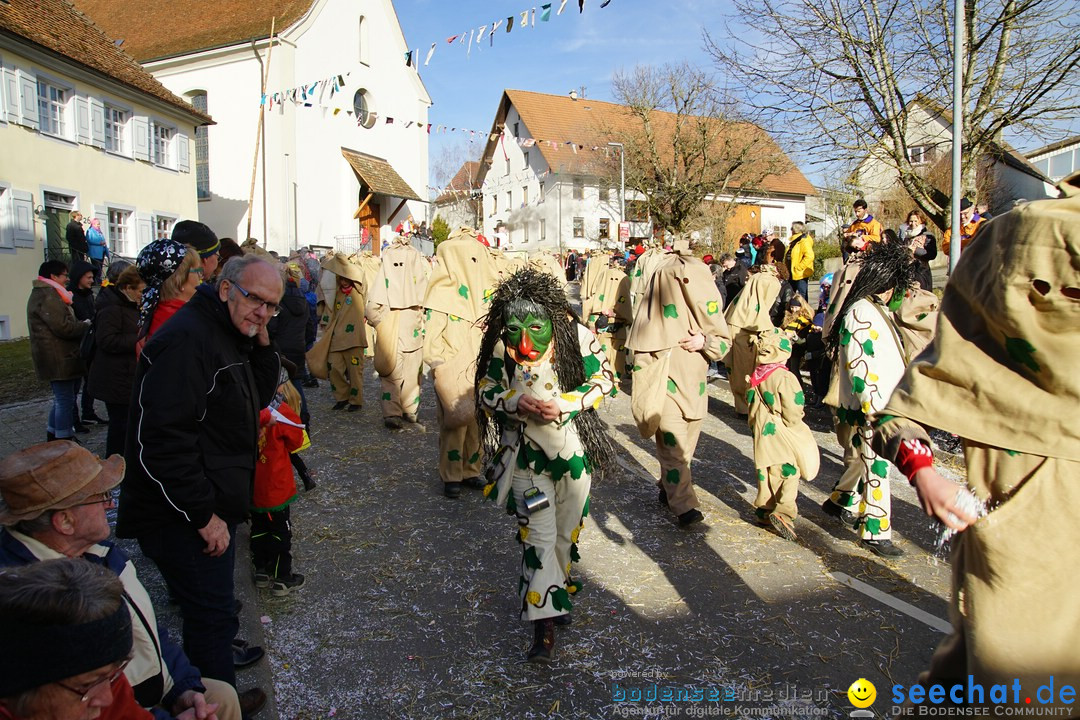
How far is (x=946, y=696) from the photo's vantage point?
6.36ft

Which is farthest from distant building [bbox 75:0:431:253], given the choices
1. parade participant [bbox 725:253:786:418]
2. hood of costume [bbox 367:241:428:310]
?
parade participant [bbox 725:253:786:418]

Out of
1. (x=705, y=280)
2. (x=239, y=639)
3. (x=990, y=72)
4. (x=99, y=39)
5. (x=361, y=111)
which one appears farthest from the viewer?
(x=361, y=111)

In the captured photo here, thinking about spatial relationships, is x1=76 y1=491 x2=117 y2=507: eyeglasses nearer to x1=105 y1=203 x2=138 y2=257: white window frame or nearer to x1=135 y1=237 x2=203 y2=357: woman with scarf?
x1=135 y1=237 x2=203 y2=357: woman with scarf

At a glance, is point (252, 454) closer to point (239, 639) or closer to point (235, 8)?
point (239, 639)

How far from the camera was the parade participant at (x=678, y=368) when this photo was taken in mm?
5117

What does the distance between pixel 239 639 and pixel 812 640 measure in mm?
3003

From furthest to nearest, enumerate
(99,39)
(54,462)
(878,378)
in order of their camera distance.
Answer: (99,39) < (878,378) < (54,462)

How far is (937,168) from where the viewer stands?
21.4 metres

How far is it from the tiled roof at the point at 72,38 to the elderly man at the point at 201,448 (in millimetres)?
19097

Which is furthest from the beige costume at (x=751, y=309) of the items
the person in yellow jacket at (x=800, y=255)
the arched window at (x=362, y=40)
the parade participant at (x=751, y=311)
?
the arched window at (x=362, y=40)

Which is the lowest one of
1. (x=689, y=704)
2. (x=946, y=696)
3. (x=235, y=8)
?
(x=689, y=704)

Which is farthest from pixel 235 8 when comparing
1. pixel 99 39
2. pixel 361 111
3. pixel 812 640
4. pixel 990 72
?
pixel 812 640

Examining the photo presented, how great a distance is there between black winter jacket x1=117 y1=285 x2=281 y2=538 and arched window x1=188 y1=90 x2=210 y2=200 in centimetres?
2948

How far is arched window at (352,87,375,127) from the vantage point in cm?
3010
